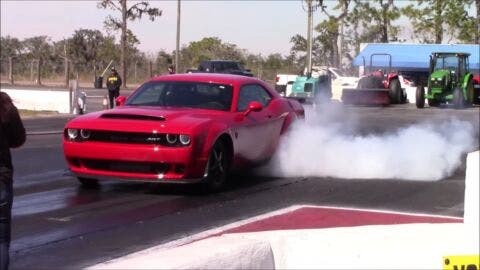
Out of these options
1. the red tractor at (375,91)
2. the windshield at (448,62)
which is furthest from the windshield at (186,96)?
the windshield at (448,62)

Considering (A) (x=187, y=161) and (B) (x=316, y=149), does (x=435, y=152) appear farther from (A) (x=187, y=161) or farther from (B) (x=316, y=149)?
(A) (x=187, y=161)

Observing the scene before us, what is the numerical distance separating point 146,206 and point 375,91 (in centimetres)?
2433

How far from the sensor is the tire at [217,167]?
8992 mm

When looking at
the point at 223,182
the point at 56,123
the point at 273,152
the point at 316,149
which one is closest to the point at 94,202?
the point at 223,182

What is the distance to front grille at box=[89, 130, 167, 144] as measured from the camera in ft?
28.3

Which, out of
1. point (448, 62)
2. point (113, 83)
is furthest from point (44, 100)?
point (448, 62)

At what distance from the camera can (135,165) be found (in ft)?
28.6

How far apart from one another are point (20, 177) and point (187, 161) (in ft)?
9.87

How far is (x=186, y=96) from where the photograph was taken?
9898mm

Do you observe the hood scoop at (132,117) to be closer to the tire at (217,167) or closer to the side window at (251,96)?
the tire at (217,167)

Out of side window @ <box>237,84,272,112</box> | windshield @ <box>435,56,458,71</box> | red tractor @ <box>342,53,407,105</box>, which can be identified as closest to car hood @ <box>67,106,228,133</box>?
side window @ <box>237,84,272,112</box>

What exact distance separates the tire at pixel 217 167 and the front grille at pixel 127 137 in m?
0.68

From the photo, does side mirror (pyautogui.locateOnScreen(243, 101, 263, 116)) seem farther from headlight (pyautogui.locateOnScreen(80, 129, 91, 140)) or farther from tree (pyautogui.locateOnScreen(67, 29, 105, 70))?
tree (pyautogui.locateOnScreen(67, 29, 105, 70))

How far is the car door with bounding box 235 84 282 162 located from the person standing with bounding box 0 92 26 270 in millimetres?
4649
